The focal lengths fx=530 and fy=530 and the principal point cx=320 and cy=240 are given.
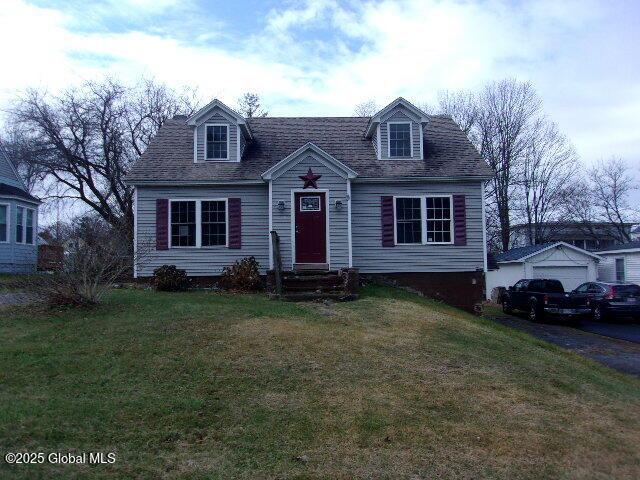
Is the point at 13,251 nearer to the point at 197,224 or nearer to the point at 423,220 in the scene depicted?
the point at 197,224

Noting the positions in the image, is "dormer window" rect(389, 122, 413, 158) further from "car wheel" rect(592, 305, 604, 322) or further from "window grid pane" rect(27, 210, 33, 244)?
"window grid pane" rect(27, 210, 33, 244)

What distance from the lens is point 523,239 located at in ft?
152

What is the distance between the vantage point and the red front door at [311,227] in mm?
16531

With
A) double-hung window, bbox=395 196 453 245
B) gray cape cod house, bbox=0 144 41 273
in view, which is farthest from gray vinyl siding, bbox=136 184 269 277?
gray cape cod house, bbox=0 144 41 273

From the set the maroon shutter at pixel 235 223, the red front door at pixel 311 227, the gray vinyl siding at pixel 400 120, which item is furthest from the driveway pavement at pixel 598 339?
the maroon shutter at pixel 235 223

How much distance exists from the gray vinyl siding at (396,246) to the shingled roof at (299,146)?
1.63 feet

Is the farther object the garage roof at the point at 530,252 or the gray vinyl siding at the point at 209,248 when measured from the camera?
the garage roof at the point at 530,252

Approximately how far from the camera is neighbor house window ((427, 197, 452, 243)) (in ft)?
57.0

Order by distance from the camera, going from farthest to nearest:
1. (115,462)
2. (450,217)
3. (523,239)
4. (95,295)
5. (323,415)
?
(523,239)
(450,217)
(95,295)
(323,415)
(115,462)

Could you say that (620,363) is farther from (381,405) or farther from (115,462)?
(115,462)

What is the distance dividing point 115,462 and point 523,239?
4584 centimetres

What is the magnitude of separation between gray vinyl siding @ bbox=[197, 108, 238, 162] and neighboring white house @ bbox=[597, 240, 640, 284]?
22.9 meters

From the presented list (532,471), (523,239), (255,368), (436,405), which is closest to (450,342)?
(436,405)

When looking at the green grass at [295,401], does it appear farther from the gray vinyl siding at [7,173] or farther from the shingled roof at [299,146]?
the gray vinyl siding at [7,173]
